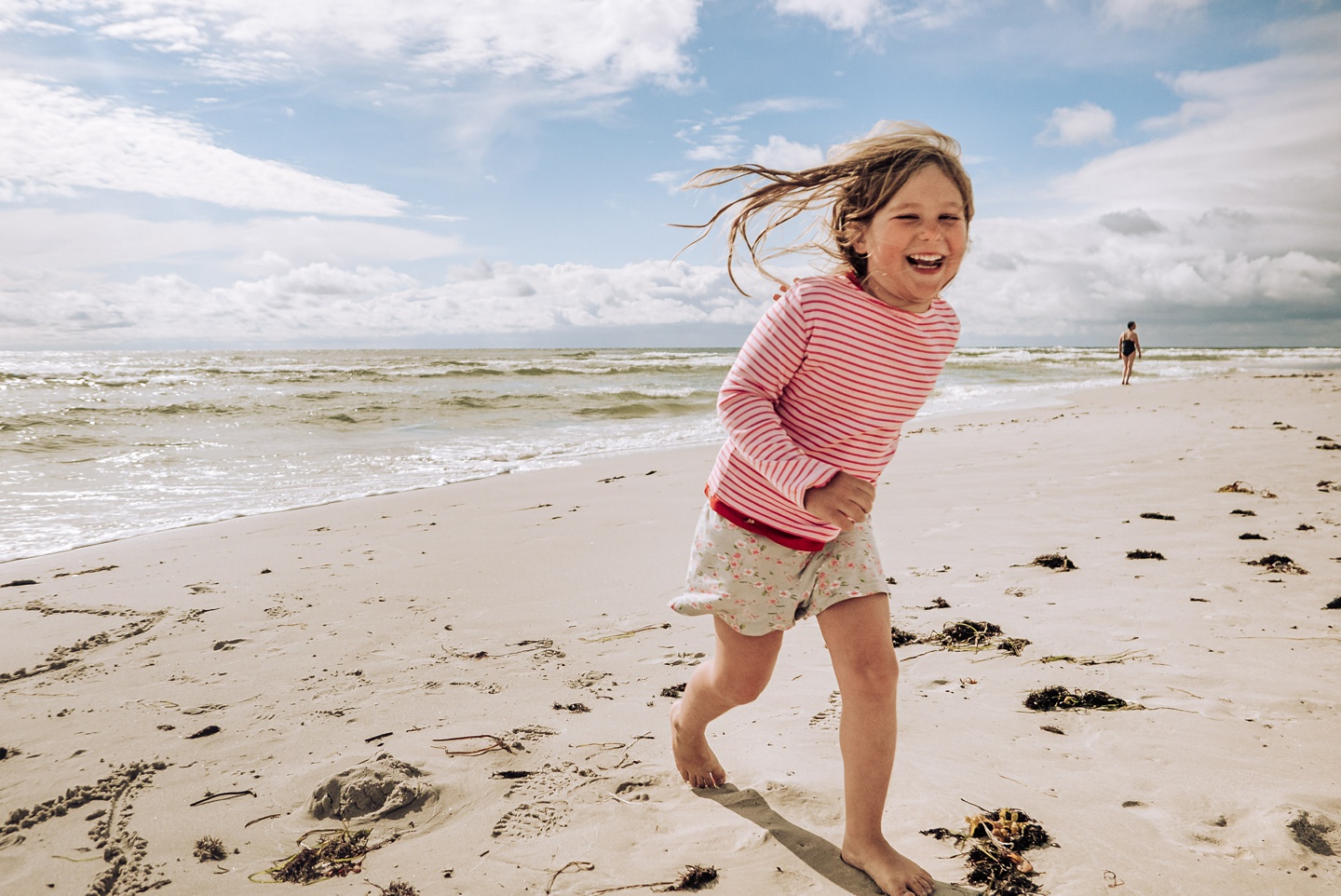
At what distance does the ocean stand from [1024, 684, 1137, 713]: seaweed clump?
6.25 m

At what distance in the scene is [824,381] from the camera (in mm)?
1950

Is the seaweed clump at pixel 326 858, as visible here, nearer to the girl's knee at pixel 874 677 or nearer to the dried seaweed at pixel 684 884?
the dried seaweed at pixel 684 884

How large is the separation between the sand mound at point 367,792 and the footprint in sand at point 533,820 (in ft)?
1.01

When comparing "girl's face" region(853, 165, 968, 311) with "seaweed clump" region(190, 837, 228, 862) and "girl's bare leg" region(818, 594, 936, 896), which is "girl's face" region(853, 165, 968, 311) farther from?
"seaweed clump" region(190, 837, 228, 862)

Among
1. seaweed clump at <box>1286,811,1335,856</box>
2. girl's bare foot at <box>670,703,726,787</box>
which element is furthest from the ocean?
seaweed clump at <box>1286,811,1335,856</box>

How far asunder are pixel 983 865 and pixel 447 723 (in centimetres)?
177

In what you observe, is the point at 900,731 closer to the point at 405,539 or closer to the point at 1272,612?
the point at 1272,612

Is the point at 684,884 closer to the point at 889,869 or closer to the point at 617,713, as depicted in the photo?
the point at 889,869

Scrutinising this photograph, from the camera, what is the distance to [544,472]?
8820 millimetres

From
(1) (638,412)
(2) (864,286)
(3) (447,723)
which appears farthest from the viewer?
(1) (638,412)

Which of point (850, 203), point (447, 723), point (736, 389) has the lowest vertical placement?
point (447, 723)

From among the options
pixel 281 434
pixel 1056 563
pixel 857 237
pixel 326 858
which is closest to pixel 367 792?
pixel 326 858

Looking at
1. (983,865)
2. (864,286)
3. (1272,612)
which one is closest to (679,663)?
(983,865)

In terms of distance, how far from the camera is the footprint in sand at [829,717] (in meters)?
2.65
